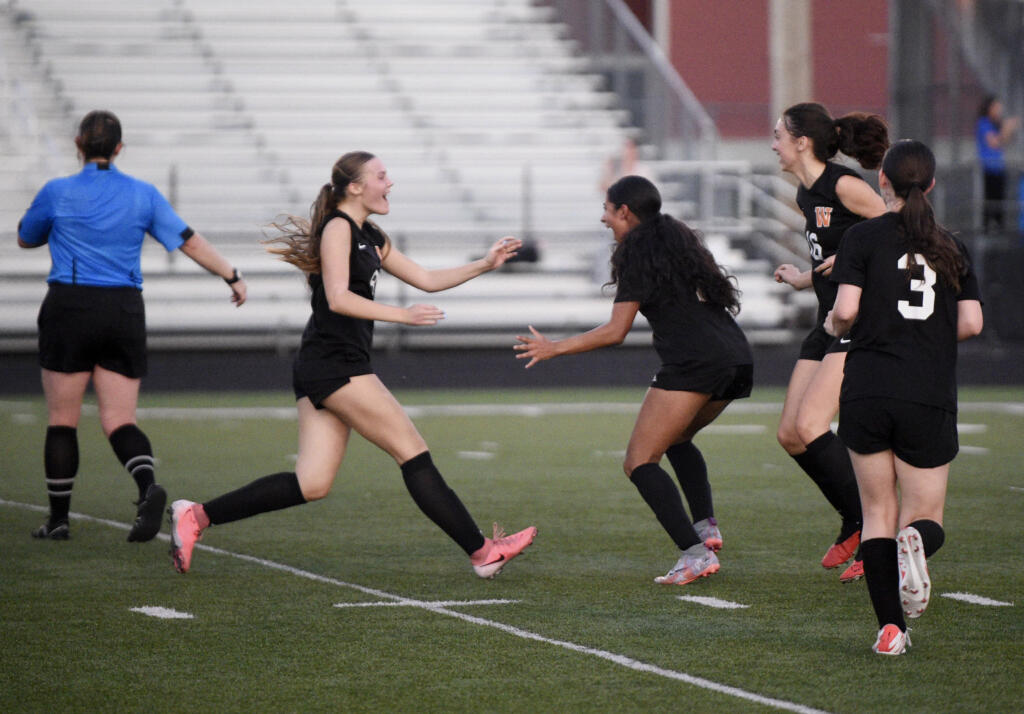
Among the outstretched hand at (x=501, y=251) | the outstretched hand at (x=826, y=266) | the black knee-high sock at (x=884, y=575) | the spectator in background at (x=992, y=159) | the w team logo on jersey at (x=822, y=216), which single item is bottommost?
the spectator in background at (x=992, y=159)

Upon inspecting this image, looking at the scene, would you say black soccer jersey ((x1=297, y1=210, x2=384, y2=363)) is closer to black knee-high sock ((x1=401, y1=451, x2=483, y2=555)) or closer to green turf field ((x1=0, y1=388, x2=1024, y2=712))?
black knee-high sock ((x1=401, y1=451, x2=483, y2=555))

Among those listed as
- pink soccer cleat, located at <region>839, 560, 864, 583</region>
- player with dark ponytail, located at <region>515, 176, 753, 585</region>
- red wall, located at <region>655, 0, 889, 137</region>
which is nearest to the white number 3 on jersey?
player with dark ponytail, located at <region>515, 176, 753, 585</region>

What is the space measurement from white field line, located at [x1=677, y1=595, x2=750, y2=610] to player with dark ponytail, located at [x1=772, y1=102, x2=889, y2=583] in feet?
Result: 2.09

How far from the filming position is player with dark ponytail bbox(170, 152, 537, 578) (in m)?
6.52

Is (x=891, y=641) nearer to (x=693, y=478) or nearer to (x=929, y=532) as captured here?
(x=929, y=532)

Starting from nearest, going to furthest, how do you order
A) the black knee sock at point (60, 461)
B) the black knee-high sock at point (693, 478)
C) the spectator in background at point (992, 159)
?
the black knee-high sock at point (693, 478) → the black knee sock at point (60, 461) → the spectator in background at point (992, 159)

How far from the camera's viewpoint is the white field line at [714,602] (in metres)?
6.20

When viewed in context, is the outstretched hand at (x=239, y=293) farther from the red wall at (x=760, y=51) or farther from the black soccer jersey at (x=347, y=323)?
the red wall at (x=760, y=51)

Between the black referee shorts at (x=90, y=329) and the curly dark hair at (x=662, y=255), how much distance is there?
2331 millimetres

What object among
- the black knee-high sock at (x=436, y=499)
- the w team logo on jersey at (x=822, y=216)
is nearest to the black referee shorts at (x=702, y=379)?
the w team logo on jersey at (x=822, y=216)

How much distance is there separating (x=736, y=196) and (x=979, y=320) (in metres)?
16.3

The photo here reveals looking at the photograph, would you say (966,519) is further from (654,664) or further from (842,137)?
(654,664)

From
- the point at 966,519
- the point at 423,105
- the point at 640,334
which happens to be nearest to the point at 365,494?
the point at 966,519

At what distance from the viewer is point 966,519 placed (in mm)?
8500
